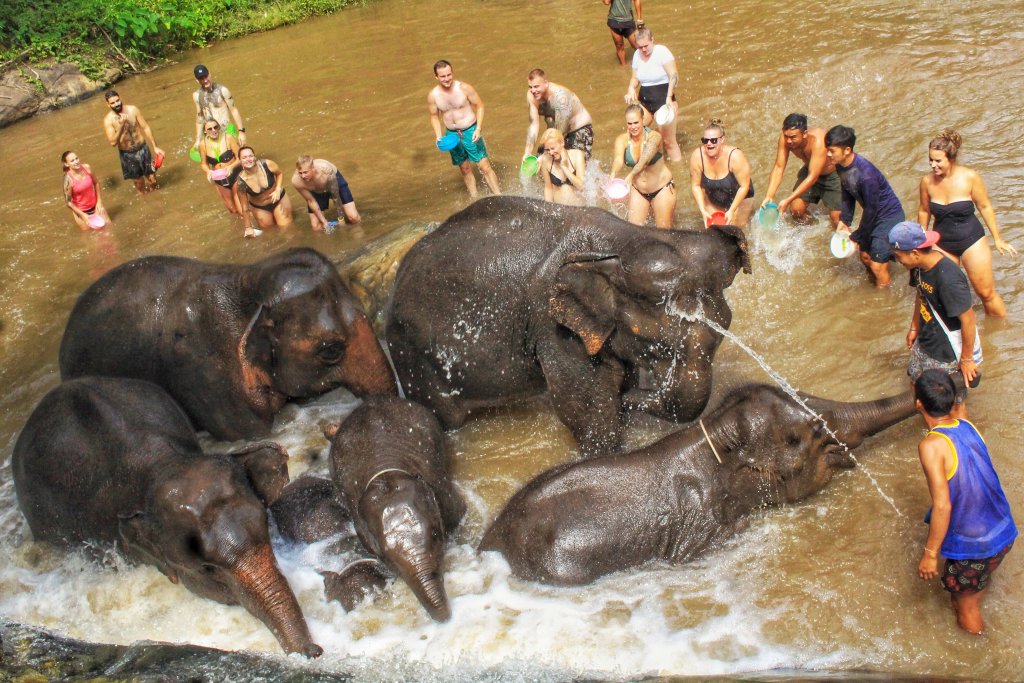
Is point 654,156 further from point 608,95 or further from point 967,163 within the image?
point 608,95

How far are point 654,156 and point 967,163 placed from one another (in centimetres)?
335

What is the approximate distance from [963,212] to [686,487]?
3357mm

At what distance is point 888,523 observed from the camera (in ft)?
17.9

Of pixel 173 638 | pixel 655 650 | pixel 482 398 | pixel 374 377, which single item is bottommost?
pixel 655 650

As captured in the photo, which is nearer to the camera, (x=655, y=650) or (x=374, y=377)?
(x=655, y=650)

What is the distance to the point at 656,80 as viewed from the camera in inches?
433

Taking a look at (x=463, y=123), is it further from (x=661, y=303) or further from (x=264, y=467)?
(x=264, y=467)

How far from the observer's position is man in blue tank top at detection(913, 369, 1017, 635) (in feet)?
14.7

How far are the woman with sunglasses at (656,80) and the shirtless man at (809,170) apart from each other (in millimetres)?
2416

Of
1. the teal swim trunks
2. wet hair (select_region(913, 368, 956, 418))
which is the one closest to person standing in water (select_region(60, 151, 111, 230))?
the teal swim trunks

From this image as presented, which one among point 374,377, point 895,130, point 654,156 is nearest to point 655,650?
point 374,377

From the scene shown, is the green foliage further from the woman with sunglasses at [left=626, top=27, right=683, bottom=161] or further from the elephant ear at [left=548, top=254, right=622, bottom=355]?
the elephant ear at [left=548, top=254, right=622, bottom=355]

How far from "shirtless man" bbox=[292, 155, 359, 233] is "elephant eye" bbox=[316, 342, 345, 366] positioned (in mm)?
4792

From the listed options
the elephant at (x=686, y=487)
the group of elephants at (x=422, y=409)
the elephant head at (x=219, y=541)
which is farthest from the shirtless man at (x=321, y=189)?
→ the elephant at (x=686, y=487)
